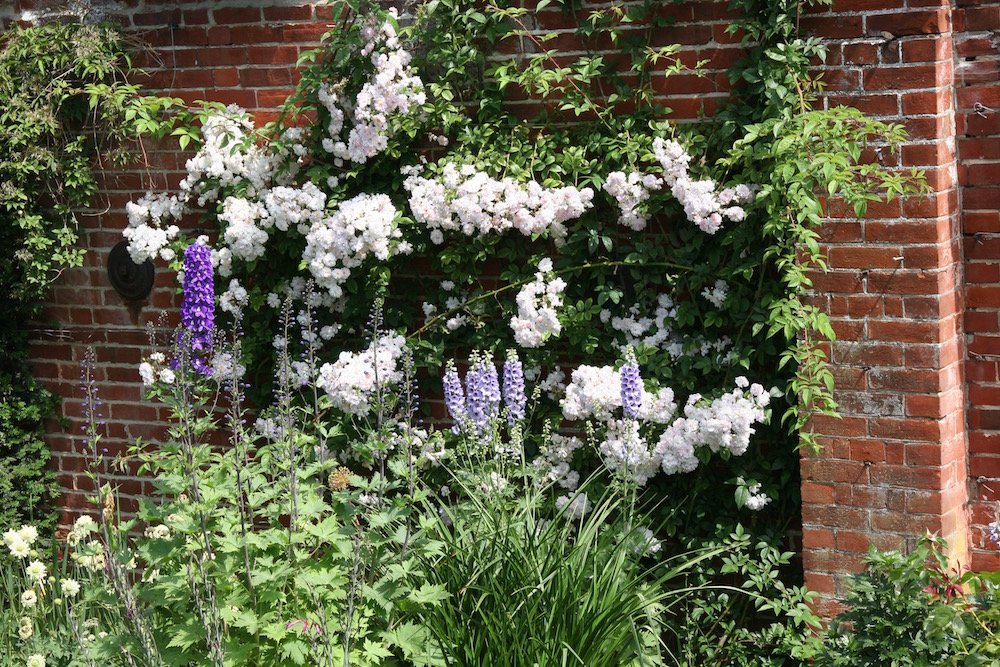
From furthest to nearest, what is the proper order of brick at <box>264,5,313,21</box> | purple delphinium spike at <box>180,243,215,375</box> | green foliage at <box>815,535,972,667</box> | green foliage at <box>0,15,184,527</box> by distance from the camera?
green foliage at <box>0,15,184,527</box>
brick at <box>264,5,313,21</box>
purple delphinium spike at <box>180,243,215,375</box>
green foliage at <box>815,535,972,667</box>

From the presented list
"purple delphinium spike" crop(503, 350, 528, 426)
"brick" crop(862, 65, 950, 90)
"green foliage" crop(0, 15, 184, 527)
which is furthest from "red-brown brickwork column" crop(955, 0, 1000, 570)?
"green foliage" crop(0, 15, 184, 527)

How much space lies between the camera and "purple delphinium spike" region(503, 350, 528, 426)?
3.76 metres

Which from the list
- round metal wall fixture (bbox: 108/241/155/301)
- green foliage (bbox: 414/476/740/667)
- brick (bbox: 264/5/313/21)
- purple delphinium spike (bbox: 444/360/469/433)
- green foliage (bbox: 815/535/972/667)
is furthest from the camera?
round metal wall fixture (bbox: 108/241/155/301)

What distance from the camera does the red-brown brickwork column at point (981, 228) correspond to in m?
3.60

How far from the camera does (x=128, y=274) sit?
4934 mm

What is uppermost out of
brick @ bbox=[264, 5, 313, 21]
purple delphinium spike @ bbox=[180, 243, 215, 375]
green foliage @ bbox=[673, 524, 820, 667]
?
brick @ bbox=[264, 5, 313, 21]

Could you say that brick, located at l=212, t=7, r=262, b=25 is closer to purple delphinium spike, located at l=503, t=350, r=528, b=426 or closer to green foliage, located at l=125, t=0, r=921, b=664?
green foliage, located at l=125, t=0, r=921, b=664

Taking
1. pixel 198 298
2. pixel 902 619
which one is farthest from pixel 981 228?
pixel 198 298

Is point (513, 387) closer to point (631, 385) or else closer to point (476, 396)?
point (476, 396)

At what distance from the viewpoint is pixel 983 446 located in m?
3.76

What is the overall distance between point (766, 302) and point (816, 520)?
76 cm

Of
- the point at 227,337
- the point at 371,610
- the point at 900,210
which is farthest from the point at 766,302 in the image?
the point at 227,337

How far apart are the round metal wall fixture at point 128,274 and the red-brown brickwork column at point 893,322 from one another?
9.58 ft

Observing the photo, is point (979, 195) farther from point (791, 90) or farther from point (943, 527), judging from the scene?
point (943, 527)
